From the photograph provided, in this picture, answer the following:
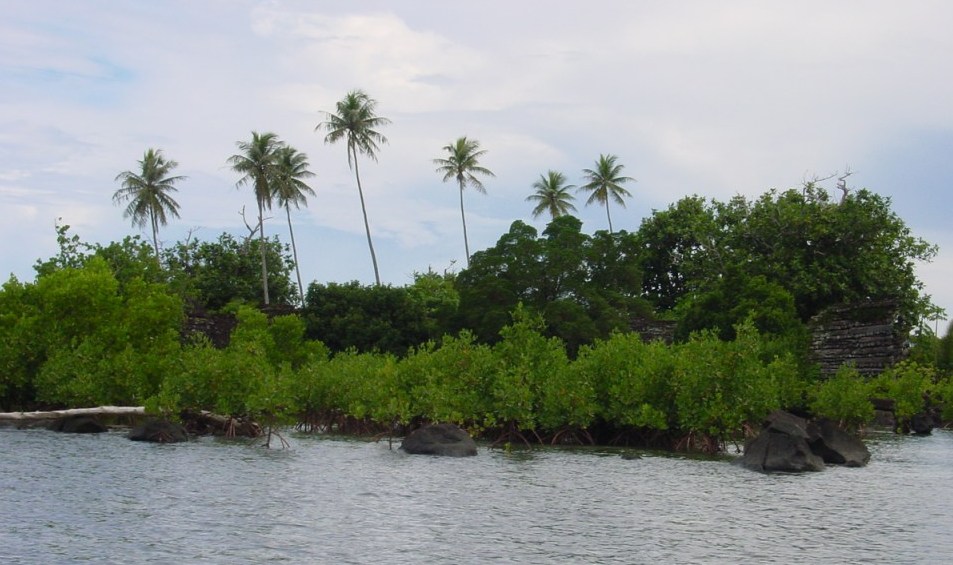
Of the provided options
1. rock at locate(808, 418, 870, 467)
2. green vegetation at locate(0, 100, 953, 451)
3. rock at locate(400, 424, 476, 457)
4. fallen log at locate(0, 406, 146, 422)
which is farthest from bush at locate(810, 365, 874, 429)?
fallen log at locate(0, 406, 146, 422)

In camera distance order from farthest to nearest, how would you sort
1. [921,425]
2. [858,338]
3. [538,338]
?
[858,338], [921,425], [538,338]

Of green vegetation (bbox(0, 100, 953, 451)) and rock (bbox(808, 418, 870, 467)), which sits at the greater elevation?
green vegetation (bbox(0, 100, 953, 451))

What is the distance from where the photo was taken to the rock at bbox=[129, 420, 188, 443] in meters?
32.5

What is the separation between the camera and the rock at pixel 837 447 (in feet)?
95.4

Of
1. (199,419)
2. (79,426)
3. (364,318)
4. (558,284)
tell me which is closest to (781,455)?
(199,419)

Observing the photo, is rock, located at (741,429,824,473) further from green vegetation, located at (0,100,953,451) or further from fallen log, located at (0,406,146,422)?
fallen log, located at (0,406,146,422)

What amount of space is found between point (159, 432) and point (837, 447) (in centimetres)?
2095

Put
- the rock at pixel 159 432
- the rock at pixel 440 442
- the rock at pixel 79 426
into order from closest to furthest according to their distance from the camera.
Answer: the rock at pixel 440 442 < the rock at pixel 159 432 < the rock at pixel 79 426

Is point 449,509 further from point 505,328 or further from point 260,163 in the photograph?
point 260,163

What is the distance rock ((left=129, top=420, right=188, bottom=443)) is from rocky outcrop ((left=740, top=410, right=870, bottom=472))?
701 inches

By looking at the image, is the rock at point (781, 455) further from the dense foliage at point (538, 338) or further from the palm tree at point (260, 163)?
the palm tree at point (260, 163)

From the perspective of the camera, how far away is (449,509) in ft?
64.7

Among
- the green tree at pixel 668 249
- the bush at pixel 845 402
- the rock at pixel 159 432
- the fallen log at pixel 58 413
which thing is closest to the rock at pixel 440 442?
the rock at pixel 159 432

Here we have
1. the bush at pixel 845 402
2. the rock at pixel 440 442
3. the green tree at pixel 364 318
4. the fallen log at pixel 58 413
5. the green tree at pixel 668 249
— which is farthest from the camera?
the green tree at pixel 668 249
